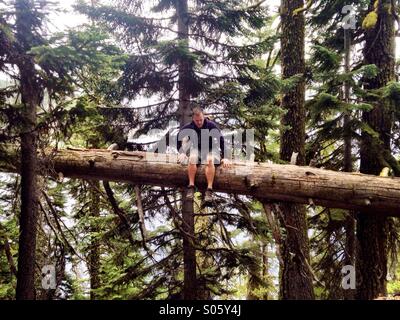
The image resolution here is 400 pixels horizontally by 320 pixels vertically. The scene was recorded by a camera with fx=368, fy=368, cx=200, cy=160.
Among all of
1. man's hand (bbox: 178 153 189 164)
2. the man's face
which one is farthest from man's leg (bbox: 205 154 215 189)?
the man's face

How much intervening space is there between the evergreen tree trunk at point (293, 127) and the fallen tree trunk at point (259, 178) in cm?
207

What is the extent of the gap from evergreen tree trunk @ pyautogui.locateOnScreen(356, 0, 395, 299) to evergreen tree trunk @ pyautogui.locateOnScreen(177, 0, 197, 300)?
4.40 meters

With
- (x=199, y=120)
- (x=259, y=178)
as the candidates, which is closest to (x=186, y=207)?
(x=199, y=120)

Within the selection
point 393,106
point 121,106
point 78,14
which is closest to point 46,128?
point 121,106

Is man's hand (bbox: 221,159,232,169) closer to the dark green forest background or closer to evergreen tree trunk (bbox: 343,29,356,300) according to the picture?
the dark green forest background

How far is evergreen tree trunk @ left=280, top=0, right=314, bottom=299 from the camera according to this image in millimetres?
9031

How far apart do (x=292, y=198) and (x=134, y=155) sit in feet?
10.8

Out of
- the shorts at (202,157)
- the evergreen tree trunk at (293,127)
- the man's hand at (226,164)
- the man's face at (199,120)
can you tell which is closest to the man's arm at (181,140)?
the man's face at (199,120)

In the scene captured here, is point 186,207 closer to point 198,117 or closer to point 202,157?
point 202,157

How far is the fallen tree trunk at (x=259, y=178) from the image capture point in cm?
691

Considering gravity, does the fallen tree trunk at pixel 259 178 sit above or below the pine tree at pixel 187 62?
below

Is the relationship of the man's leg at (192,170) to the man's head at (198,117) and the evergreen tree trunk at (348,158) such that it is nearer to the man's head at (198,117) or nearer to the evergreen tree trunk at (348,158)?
the man's head at (198,117)

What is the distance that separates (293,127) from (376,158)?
2.18 meters
